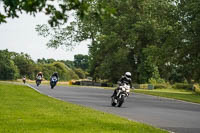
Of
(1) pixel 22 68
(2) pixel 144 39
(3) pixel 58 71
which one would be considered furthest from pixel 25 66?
(2) pixel 144 39

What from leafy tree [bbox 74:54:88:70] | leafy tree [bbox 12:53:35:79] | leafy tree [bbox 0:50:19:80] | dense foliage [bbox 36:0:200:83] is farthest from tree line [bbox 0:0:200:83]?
leafy tree [bbox 74:54:88:70]

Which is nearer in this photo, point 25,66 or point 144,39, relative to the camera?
point 144,39

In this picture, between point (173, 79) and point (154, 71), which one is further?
point (173, 79)

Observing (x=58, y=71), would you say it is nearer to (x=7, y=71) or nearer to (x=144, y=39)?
(x=7, y=71)

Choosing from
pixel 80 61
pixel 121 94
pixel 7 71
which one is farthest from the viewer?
pixel 80 61

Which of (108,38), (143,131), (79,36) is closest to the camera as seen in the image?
(143,131)

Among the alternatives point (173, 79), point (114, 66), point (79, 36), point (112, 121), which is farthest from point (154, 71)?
point (112, 121)

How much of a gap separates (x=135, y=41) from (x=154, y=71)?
641 cm

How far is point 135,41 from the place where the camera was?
240ft

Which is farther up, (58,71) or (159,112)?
(58,71)

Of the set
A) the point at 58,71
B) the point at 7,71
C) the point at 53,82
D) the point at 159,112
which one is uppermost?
the point at 58,71

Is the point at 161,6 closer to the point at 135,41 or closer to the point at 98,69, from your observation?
the point at 135,41

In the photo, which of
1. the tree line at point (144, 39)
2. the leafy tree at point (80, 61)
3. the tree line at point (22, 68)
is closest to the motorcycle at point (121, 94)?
the tree line at point (144, 39)

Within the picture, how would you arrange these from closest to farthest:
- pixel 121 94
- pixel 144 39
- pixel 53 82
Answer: pixel 121 94, pixel 53 82, pixel 144 39
